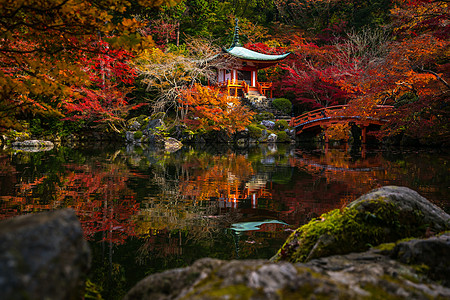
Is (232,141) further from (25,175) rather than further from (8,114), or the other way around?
(8,114)

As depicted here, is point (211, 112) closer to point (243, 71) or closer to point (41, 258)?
point (243, 71)

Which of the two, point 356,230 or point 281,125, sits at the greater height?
point 281,125

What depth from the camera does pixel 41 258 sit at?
0.92 metres

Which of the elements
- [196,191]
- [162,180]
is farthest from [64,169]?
[196,191]

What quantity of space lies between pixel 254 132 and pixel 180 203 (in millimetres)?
17082

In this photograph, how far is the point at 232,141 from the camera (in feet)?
70.1

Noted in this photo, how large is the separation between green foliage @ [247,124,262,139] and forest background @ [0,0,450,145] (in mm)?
1196

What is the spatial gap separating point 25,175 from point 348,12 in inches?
1179

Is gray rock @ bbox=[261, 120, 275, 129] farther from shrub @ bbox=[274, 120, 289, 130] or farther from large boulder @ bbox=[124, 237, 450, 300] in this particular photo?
large boulder @ bbox=[124, 237, 450, 300]

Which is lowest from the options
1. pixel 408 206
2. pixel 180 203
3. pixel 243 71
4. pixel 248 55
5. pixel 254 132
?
pixel 180 203

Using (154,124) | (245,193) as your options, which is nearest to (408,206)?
(245,193)

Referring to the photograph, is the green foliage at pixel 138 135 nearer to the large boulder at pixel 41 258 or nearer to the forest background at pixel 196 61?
the forest background at pixel 196 61

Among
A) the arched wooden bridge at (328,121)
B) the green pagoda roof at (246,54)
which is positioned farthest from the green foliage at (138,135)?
the arched wooden bridge at (328,121)

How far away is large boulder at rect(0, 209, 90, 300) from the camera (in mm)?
839
